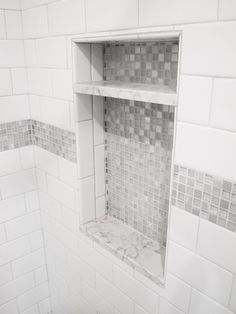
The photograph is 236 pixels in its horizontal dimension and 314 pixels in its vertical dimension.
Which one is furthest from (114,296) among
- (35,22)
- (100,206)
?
(35,22)

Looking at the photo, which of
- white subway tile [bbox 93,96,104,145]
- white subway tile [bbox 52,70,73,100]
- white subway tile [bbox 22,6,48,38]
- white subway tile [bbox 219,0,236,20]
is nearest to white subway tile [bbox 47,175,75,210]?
white subway tile [bbox 93,96,104,145]

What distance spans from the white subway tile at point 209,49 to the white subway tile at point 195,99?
2 cm

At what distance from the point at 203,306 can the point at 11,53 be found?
1.20 meters

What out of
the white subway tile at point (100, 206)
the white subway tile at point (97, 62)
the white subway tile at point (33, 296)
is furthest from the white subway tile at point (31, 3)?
the white subway tile at point (33, 296)

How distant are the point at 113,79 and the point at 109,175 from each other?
1.33 ft

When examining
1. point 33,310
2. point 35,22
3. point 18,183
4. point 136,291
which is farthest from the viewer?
point 33,310

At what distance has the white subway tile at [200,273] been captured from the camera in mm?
760

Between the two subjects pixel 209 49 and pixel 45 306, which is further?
pixel 45 306

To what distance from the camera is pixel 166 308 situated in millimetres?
969

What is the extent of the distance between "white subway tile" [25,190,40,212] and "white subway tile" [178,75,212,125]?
3.31 ft

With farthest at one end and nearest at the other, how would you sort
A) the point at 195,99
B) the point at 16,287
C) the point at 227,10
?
the point at 16,287 < the point at 195,99 < the point at 227,10

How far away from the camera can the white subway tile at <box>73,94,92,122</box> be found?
110cm

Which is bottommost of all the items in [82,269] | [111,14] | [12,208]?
[82,269]

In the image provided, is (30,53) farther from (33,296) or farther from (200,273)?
(33,296)
